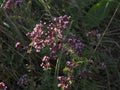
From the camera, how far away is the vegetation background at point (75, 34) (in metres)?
2.07

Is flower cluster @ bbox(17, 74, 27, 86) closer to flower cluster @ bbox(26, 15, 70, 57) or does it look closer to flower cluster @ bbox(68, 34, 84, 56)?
flower cluster @ bbox(26, 15, 70, 57)

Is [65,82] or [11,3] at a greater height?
[11,3]

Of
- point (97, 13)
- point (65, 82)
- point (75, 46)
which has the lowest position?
point (65, 82)

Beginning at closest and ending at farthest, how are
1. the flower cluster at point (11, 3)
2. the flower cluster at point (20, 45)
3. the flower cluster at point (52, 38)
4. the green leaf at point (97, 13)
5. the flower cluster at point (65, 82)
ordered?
the flower cluster at point (65, 82), the flower cluster at point (52, 38), the flower cluster at point (20, 45), the flower cluster at point (11, 3), the green leaf at point (97, 13)

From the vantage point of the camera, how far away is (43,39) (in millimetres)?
2018

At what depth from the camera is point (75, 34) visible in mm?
2307

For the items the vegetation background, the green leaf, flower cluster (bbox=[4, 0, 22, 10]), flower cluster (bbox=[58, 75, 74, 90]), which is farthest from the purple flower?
the green leaf

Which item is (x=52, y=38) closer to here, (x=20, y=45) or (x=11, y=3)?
(x=20, y=45)

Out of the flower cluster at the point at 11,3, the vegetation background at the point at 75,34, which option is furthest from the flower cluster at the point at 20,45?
the flower cluster at the point at 11,3

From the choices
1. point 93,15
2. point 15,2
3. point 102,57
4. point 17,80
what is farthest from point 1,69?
point 93,15

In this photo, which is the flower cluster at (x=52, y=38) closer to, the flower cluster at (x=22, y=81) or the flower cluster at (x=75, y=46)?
the flower cluster at (x=75, y=46)

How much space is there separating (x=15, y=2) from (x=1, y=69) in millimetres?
428

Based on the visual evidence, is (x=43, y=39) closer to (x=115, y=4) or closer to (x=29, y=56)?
(x=29, y=56)

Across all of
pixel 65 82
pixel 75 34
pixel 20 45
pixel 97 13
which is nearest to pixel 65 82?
pixel 65 82
